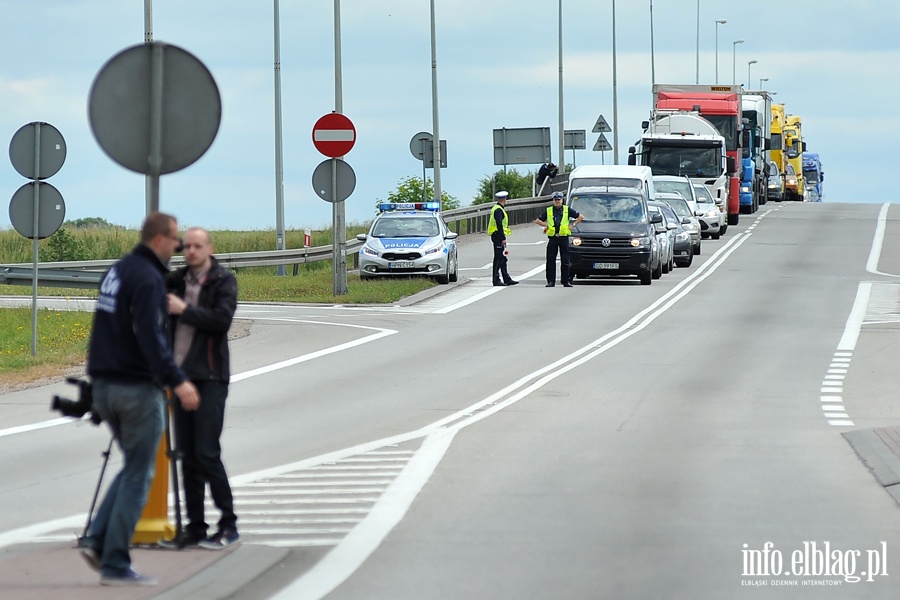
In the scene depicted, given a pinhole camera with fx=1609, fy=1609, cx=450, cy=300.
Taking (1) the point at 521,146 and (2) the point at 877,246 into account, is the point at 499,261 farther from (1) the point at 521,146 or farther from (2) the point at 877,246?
(1) the point at 521,146

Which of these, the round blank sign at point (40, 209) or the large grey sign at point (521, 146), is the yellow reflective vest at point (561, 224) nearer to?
→ the round blank sign at point (40, 209)

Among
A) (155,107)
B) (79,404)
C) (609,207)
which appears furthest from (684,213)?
(79,404)

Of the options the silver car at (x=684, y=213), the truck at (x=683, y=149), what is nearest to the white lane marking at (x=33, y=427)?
the silver car at (x=684, y=213)

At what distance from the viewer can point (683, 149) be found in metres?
49.6

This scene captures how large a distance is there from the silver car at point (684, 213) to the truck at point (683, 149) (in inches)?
223

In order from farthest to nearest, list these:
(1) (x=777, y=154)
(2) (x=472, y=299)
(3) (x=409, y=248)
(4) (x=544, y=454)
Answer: (1) (x=777, y=154)
(3) (x=409, y=248)
(2) (x=472, y=299)
(4) (x=544, y=454)

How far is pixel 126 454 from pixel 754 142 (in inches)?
2102

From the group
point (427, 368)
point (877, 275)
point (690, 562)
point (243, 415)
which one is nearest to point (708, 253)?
point (877, 275)

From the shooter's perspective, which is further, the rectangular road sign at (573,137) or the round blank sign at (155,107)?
the rectangular road sign at (573,137)

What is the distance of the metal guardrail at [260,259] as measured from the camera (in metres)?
27.7

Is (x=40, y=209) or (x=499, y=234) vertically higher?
(x=40, y=209)

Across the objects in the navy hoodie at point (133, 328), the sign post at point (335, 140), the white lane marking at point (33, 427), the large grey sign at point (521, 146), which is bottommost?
the white lane marking at point (33, 427)

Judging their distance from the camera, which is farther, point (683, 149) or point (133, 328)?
point (683, 149)

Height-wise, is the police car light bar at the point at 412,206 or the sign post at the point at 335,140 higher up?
the sign post at the point at 335,140
